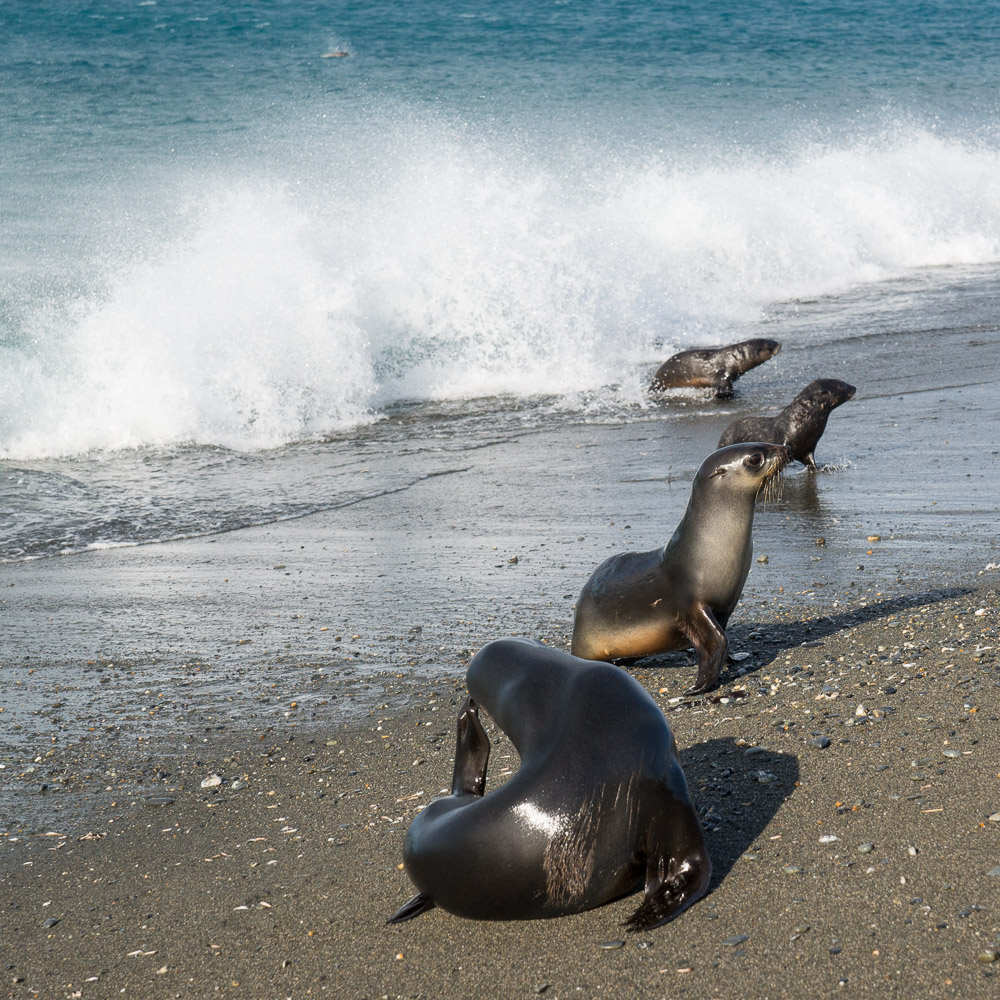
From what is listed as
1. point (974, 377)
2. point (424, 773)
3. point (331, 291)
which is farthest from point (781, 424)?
point (331, 291)

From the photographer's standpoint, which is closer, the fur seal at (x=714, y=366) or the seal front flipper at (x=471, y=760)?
the seal front flipper at (x=471, y=760)

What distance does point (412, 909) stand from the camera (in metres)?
3.16

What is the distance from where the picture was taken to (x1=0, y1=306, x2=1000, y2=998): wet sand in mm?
2969

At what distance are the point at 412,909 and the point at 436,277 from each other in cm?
1371

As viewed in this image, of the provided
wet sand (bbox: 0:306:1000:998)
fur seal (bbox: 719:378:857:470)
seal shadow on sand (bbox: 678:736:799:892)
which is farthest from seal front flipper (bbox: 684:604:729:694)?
fur seal (bbox: 719:378:857:470)

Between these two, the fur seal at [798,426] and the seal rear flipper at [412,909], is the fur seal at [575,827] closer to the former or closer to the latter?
the seal rear flipper at [412,909]

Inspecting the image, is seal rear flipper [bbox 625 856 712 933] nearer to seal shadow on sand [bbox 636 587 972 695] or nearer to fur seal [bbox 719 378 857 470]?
seal shadow on sand [bbox 636 587 972 695]

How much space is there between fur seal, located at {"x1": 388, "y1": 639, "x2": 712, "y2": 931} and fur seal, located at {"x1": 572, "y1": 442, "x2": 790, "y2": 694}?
1.62m

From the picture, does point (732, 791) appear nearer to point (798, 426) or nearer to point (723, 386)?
point (798, 426)

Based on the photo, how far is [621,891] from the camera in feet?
10.2

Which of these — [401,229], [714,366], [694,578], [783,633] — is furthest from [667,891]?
[401,229]

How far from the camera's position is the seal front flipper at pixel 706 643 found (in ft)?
15.0

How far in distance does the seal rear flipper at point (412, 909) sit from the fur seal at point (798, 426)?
19.4 feet

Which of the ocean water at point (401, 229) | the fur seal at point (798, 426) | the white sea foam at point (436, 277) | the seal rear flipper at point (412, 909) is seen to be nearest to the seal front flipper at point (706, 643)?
the seal rear flipper at point (412, 909)
